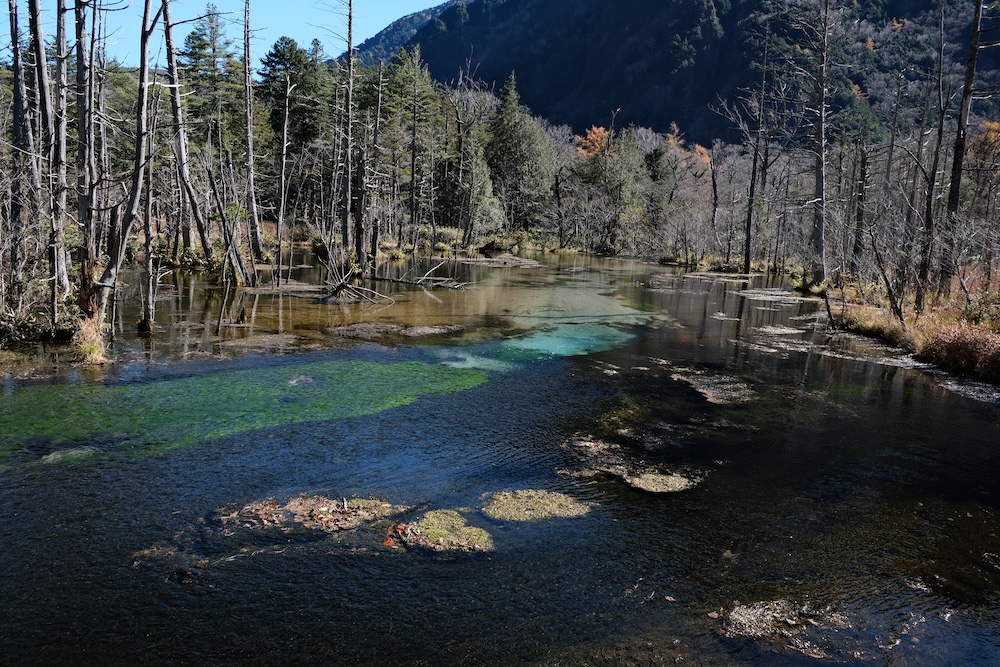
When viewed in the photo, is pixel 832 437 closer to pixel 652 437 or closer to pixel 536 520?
pixel 652 437

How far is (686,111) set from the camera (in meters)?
111

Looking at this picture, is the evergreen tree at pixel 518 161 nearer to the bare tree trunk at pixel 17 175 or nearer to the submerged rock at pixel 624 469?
the bare tree trunk at pixel 17 175

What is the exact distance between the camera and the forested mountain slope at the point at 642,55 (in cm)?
10400

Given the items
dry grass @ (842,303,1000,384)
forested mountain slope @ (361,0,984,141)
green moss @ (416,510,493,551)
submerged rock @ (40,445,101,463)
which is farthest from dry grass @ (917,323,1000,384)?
forested mountain slope @ (361,0,984,141)

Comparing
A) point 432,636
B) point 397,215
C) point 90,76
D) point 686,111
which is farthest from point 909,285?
point 686,111

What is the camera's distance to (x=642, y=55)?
12369 cm

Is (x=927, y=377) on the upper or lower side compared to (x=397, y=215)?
lower

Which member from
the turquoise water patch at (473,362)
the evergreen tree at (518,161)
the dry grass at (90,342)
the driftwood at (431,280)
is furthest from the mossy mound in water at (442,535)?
the evergreen tree at (518,161)

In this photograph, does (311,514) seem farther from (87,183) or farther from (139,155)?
(87,183)

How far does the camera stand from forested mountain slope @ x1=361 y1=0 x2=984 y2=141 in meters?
104

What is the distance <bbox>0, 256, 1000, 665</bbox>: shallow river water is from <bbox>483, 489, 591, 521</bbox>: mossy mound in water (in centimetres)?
11

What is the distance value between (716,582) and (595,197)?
171ft

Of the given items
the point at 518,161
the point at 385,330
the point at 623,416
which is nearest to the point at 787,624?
the point at 623,416

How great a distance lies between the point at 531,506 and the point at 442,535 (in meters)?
1.11
